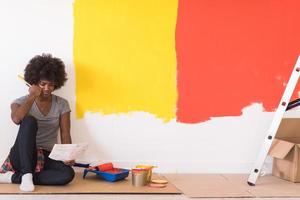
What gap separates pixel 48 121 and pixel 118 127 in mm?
482

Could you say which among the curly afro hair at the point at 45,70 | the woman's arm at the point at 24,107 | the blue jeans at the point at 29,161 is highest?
the curly afro hair at the point at 45,70

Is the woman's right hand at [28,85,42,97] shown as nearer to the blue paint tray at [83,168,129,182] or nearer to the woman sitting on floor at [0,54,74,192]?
the woman sitting on floor at [0,54,74,192]

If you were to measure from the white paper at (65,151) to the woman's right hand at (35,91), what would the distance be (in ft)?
1.18

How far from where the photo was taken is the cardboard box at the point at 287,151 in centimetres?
304

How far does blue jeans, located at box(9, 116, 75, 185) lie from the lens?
2623 mm

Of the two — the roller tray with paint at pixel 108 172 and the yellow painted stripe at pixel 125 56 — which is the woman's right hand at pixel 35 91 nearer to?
the yellow painted stripe at pixel 125 56

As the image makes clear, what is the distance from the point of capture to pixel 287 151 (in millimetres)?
3018

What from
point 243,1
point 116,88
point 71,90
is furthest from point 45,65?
point 243,1

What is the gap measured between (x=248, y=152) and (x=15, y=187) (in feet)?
5.22

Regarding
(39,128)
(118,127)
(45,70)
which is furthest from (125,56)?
(39,128)

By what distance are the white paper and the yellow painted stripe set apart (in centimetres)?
43

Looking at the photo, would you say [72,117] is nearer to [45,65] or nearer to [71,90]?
[71,90]

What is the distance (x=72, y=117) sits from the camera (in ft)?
10.2

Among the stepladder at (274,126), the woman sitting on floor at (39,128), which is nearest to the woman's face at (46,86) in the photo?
the woman sitting on floor at (39,128)
